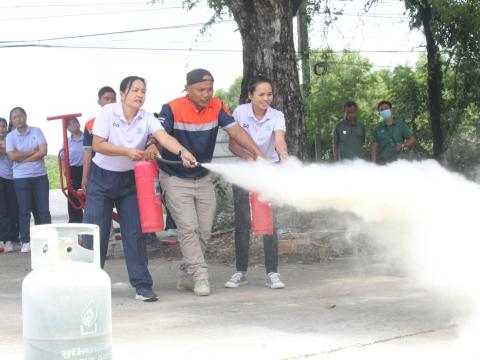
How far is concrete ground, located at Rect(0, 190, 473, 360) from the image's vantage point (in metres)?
5.25

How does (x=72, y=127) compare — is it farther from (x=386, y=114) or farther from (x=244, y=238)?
(x=386, y=114)

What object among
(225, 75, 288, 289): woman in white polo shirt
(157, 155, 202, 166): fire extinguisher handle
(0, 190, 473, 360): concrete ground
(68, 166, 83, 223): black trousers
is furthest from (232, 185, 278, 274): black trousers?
(68, 166, 83, 223): black trousers

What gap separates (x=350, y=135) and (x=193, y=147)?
19.1 feet

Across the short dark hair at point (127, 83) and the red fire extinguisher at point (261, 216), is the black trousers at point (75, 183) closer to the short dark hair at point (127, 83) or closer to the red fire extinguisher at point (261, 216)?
the short dark hair at point (127, 83)

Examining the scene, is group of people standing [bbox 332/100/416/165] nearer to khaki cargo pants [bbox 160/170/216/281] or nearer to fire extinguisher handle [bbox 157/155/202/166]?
khaki cargo pants [bbox 160/170/216/281]

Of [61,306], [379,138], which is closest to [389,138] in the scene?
[379,138]

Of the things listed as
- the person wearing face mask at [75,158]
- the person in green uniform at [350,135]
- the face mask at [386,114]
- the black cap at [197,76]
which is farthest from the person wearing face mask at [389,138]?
the black cap at [197,76]

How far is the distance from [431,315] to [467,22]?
7994mm

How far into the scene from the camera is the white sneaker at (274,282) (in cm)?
764

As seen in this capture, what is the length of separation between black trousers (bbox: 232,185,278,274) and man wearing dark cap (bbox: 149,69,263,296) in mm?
444

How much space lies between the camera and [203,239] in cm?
767

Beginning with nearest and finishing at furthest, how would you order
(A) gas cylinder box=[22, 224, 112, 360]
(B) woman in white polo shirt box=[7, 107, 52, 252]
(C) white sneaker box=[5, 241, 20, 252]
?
(A) gas cylinder box=[22, 224, 112, 360], (B) woman in white polo shirt box=[7, 107, 52, 252], (C) white sneaker box=[5, 241, 20, 252]

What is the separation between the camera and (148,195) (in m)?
6.95

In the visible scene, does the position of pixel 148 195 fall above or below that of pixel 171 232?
above
